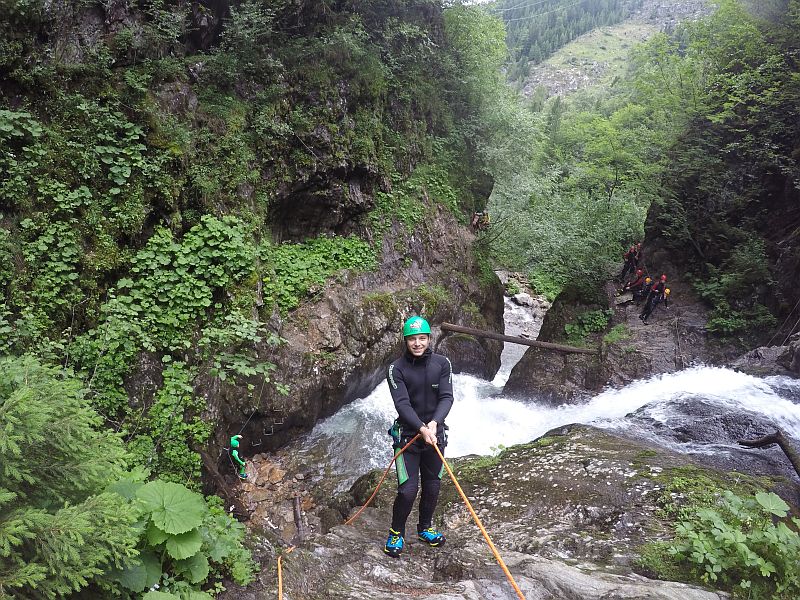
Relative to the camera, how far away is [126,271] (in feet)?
20.0

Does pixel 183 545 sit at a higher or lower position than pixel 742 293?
higher

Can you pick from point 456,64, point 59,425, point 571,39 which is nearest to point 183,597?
point 59,425

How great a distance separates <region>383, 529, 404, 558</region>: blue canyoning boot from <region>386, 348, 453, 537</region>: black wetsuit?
0.05 m

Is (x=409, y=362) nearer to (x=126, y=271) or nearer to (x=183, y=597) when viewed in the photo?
(x=183, y=597)

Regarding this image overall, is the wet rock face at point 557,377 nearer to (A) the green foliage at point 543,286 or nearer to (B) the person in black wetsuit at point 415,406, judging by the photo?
(B) the person in black wetsuit at point 415,406

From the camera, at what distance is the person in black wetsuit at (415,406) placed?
3826mm

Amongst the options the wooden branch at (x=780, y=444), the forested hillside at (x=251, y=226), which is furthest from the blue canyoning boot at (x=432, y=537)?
the wooden branch at (x=780, y=444)

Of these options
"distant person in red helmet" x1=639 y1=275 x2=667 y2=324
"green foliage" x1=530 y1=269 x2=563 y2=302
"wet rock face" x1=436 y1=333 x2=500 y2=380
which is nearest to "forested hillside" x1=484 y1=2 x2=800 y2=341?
"distant person in red helmet" x1=639 y1=275 x2=667 y2=324

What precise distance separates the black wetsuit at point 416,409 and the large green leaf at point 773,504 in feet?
8.00

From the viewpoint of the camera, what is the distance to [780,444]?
19.4ft

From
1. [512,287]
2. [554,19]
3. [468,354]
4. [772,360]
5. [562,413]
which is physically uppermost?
[554,19]

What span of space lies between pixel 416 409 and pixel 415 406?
29mm

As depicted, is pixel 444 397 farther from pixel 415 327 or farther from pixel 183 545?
pixel 183 545

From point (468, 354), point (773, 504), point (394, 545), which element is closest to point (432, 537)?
point (394, 545)
